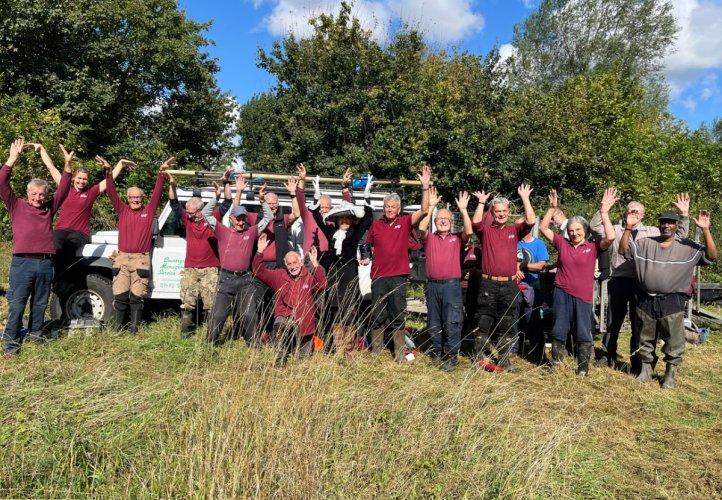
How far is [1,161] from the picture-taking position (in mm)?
10281

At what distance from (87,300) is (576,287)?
5.70 meters

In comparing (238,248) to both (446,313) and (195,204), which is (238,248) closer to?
(195,204)

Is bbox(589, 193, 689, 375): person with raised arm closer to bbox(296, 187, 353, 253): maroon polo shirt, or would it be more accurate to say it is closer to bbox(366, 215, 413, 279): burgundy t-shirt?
bbox(366, 215, 413, 279): burgundy t-shirt

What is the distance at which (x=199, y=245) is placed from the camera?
5898mm

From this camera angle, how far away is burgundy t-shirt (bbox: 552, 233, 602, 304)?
536 cm

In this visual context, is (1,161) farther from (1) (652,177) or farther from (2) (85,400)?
(1) (652,177)

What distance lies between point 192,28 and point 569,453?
23907mm

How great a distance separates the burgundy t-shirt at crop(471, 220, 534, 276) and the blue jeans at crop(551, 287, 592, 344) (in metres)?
0.57

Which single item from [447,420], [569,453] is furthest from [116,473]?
[569,453]

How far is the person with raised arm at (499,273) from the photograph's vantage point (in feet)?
17.9

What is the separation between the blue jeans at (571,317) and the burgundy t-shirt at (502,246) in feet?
1.87

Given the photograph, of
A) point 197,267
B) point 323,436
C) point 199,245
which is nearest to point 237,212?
point 199,245

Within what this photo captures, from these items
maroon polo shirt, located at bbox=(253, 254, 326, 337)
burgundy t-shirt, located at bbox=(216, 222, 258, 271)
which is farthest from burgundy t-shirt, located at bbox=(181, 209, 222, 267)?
maroon polo shirt, located at bbox=(253, 254, 326, 337)

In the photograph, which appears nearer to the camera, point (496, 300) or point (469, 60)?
point (496, 300)
